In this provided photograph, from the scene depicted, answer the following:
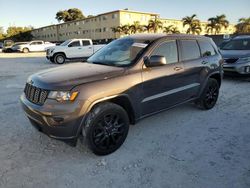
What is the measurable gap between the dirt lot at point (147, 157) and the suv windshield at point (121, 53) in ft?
4.38

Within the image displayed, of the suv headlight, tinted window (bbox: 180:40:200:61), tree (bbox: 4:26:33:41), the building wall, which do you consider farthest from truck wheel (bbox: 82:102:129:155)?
tree (bbox: 4:26:33:41)

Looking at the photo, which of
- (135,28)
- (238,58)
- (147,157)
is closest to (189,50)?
(147,157)

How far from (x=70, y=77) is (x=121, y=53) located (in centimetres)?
128

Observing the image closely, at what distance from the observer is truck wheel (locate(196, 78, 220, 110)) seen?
5.25 meters

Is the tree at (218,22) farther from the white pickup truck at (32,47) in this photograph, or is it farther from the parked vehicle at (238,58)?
the parked vehicle at (238,58)

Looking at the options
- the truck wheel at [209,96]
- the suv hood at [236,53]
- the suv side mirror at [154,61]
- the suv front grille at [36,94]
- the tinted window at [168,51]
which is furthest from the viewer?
the suv hood at [236,53]

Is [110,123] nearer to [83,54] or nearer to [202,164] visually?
[202,164]

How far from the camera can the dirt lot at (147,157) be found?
9.45 feet

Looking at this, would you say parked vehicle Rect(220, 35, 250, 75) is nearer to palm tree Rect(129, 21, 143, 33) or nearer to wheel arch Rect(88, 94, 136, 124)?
wheel arch Rect(88, 94, 136, 124)

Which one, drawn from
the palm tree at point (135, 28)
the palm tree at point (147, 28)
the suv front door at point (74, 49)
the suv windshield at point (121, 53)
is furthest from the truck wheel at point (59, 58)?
the palm tree at point (147, 28)

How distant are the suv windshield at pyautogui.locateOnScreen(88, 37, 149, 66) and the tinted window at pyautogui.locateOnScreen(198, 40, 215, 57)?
1.70 meters

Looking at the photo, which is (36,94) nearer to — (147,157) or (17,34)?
(147,157)

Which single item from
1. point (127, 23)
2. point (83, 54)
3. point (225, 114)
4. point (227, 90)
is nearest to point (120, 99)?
point (225, 114)

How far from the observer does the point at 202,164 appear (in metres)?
3.21
